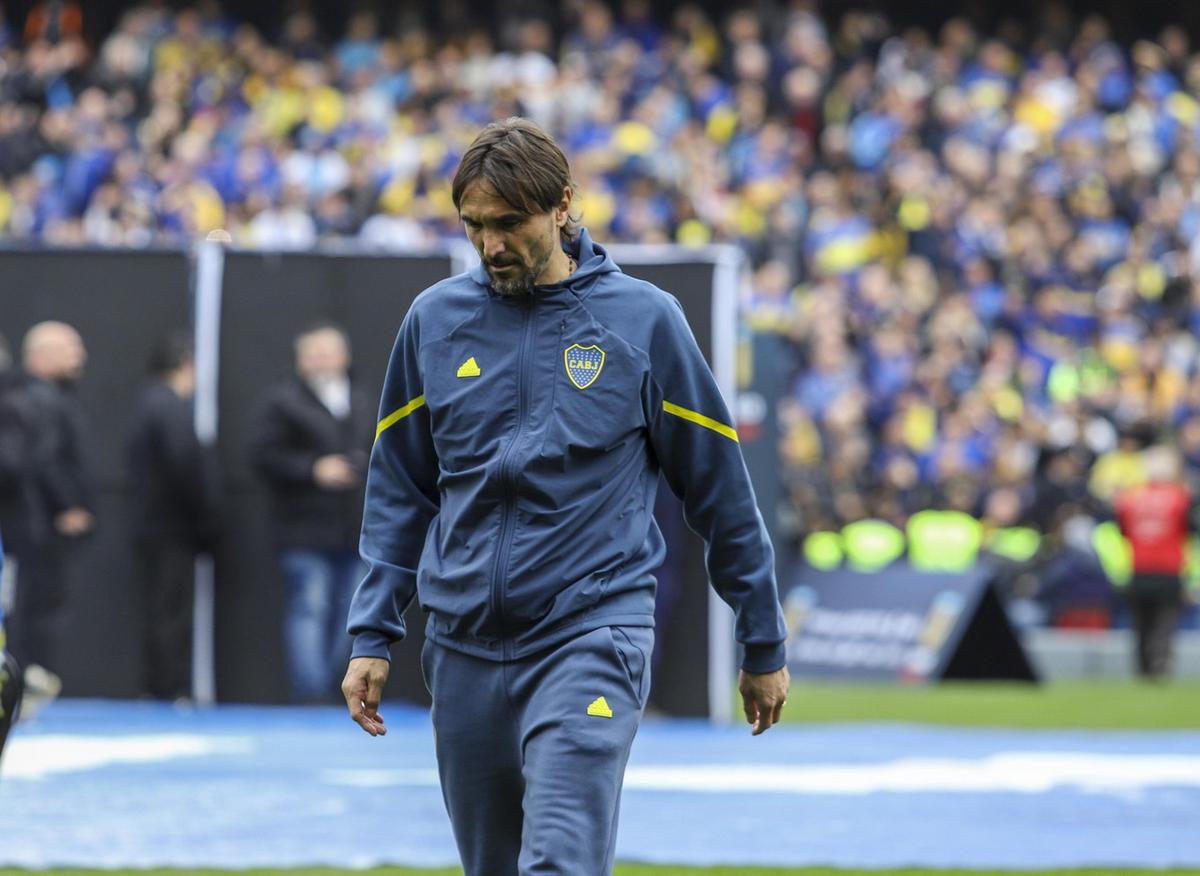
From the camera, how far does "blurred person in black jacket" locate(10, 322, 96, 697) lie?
13.9 metres

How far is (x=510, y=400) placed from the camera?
4996 millimetres

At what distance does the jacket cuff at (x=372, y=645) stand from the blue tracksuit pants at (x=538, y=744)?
5.9 inches

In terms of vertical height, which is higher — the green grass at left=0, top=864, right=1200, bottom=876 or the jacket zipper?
the jacket zipper

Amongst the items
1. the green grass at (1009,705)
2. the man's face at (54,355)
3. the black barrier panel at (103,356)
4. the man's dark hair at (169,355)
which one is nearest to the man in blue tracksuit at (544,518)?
the man's face at (54,355)

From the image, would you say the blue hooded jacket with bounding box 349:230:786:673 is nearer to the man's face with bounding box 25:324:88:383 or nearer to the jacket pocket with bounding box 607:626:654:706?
the jacket pocket with bounding box 607:626:654:706

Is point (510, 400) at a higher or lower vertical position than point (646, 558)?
higher

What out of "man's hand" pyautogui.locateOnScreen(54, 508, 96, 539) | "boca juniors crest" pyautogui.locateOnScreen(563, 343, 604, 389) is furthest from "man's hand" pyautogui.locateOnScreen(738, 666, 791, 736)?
"man's hand" pyautogui.locateOnScreen(54, 508, 96, 539)

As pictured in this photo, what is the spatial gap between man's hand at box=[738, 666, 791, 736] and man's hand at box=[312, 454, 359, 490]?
9.53 m

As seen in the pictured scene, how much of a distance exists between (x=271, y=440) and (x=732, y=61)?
16072mm

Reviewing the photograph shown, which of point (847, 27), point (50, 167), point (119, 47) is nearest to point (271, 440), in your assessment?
point (50, 167)

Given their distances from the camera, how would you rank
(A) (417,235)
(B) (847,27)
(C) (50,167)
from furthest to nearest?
(B) (847,27) < (C) (50,167) < (A) (417,235)

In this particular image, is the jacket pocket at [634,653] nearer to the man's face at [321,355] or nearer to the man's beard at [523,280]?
the man's beard at [523,280]

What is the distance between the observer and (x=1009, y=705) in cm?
1638

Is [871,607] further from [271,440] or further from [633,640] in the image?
[633,640]
